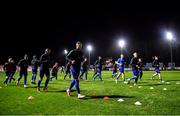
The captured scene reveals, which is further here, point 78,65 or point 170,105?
point 78,65

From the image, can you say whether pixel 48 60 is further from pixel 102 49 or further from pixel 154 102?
pixel 102 49

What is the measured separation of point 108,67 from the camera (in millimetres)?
62156

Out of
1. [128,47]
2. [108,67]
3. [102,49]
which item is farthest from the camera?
[102,49]

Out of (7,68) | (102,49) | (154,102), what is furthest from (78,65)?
(102,49)

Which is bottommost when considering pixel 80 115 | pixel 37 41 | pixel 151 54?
pixel 80 115

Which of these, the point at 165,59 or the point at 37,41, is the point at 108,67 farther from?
the point at 37,41

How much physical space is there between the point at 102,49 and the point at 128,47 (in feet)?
33.6

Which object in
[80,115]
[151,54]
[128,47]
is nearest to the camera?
[80,115]

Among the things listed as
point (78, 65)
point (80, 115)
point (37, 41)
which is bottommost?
point (80, 115)

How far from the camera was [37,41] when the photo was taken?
74.6 m

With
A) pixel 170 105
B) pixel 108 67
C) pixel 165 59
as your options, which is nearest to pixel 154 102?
pixel 170 105

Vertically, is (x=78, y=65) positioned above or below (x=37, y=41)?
below

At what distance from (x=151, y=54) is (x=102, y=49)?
19.7 m

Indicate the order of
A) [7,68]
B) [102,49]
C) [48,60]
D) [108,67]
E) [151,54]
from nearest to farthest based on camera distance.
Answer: [48,60] < [7,68] < [108,67] < [151,54] < [102,49]
